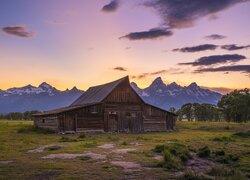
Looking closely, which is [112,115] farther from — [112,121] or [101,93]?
[101,93]

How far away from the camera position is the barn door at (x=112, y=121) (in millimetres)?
58941

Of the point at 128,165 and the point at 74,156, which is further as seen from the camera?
the point at 74,156

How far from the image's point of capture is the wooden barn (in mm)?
55438

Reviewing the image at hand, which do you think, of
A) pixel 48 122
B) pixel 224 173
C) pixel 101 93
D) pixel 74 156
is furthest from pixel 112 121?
pixel 224 173

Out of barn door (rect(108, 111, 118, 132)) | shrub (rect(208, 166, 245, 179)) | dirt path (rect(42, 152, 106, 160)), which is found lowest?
shrub (rect(208, 166, 245, 179))

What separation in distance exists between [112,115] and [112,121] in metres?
1.00

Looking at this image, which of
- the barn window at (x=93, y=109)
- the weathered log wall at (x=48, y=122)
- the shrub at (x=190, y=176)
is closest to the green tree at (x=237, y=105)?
the barn window at (x=93, y=109)

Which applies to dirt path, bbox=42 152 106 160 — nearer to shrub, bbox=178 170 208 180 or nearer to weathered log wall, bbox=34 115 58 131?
shrub, bbox=178 170 208 180

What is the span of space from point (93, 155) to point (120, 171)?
6136 millimetres

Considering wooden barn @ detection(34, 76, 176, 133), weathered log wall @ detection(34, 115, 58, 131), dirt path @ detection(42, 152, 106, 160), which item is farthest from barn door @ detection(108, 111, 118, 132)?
dirt path @ detection(42, 152, 106, 160)

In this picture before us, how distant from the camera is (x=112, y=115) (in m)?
59.6

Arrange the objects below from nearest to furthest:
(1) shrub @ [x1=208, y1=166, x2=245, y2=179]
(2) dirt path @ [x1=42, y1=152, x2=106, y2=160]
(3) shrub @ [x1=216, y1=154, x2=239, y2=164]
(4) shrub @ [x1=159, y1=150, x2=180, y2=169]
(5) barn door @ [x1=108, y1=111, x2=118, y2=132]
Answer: (1) shrub @ [x1=208, y1=166, x2=245, y2=179], (4) shrub @ [x1=159, y1=150, x2=180, y2=169], (3) shrub @ [x1=216, y1=154, x2=239, y2=164], (2) dirt path @ [x1=42, y1=152, x2=106, y2=160], (5) barn door @ [x1=108, y1=111, x2=118, y2=132]

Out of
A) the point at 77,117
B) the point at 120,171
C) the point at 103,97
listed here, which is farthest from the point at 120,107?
the point at 120,171

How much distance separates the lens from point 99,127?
5784 centimetres
